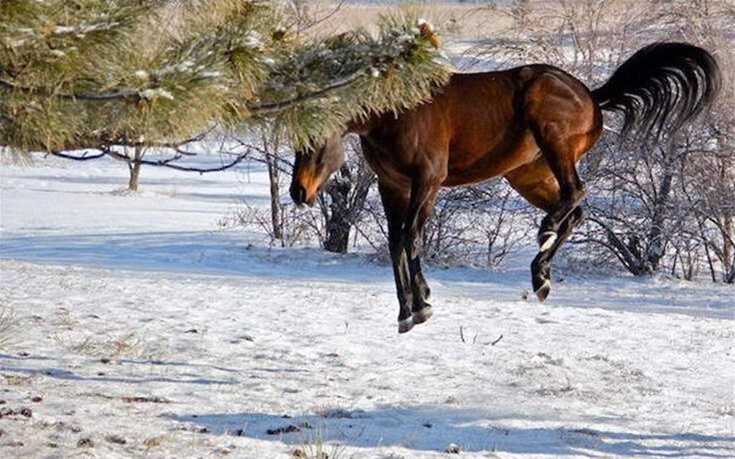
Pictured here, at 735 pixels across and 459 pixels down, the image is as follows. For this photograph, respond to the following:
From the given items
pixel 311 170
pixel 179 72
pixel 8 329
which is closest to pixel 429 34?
pixel 179 72

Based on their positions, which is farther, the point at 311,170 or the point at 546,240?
the point at 546,240

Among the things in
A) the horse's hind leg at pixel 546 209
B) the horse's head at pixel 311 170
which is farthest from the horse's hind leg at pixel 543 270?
the horse's head at pixel 311 170

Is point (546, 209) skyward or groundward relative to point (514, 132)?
groundward

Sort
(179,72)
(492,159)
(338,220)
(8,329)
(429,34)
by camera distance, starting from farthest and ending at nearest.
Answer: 1. (338,220)
2. (8,329)
3. (492,159)
4. (429,34)
5. (179,72)

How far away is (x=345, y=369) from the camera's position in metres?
8.01

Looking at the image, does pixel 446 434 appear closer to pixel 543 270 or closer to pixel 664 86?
pixel 543 270

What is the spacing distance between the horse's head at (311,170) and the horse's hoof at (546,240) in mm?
1091

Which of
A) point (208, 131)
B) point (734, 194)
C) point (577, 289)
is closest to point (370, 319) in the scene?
point (577, 289)

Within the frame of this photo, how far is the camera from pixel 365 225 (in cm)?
1709

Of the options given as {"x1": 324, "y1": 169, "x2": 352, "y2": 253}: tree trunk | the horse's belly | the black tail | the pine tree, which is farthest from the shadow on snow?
{"x1": 324, "y1": 169, "x2": 352, "y2": 253}: tree trunk

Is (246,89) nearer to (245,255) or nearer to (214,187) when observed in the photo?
(245,255)

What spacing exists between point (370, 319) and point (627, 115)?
4.43m

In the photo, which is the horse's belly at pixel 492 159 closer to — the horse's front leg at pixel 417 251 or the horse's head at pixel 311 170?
the horse's front leg at pixel 417 251

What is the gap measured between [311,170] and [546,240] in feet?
3.97
